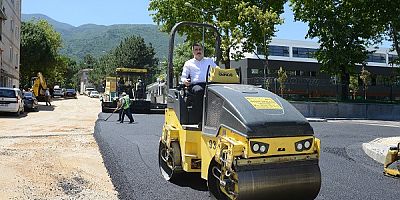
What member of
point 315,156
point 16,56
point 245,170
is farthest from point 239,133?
point 16,56

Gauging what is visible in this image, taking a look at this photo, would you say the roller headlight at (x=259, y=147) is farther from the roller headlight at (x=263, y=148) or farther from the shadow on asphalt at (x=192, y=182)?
the shadow on asphalt at (x=192, y=182)

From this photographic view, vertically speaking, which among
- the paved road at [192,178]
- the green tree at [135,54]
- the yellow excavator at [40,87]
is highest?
the green tree at [135,54]

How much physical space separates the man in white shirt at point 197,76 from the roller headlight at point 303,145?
5.83 feet

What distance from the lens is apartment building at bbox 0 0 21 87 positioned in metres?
38.8

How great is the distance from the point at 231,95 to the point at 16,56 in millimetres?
49581

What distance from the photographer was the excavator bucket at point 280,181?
4.45 metres

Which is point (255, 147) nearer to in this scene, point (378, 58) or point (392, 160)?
point (392, 160)

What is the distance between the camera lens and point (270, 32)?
2939 cm

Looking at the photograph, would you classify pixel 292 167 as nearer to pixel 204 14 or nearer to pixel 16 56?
pixel 204 14

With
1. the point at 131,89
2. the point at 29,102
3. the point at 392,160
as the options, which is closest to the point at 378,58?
the point at 131,89

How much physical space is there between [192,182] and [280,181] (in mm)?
2403

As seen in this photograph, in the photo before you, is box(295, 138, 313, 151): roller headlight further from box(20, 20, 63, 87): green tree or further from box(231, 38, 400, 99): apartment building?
box(20, 20, 63, 87): green tree

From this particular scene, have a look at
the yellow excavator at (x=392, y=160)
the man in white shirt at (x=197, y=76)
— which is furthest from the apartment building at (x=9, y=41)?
the yellow excavator at (x=392, y=160)

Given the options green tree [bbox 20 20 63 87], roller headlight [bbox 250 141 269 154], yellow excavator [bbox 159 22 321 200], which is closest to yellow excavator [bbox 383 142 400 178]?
yellow excavator [bbox 159 22 321 200]
